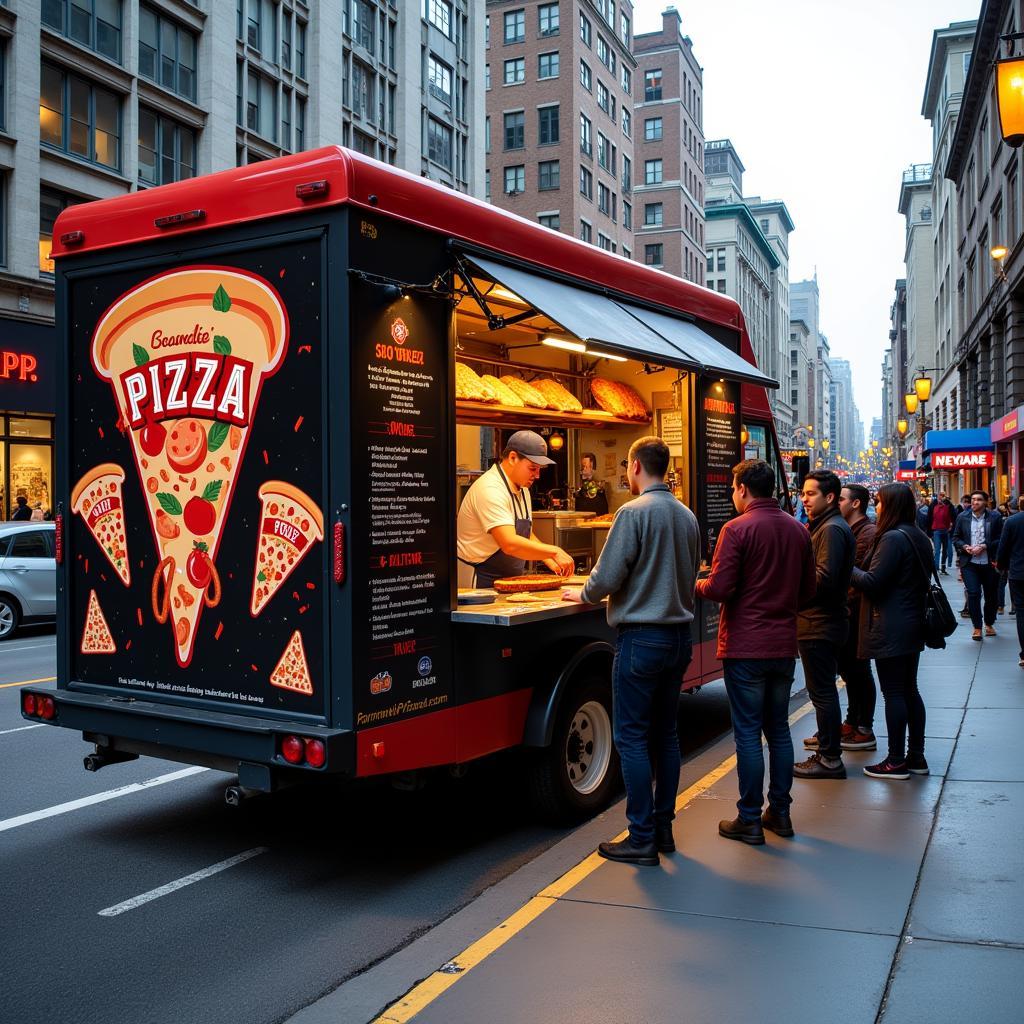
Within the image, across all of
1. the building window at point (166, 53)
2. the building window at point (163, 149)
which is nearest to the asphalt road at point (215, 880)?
the building window at point (163, 149)

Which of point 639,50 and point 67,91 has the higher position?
point 639,50

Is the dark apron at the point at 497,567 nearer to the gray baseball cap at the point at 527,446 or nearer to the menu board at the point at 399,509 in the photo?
the gray baseball cap at the point at 527,446

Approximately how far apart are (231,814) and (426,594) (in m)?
2.28

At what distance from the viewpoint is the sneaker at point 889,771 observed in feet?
23.0

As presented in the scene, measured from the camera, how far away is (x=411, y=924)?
194 inches

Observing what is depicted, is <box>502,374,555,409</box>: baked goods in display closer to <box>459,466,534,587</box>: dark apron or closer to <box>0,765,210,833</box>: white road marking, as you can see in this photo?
<box>459,466,534,587</box>: dark apron

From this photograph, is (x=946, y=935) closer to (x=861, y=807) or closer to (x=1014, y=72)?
(x=861, y=807)

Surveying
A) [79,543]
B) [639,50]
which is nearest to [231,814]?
[79,543]

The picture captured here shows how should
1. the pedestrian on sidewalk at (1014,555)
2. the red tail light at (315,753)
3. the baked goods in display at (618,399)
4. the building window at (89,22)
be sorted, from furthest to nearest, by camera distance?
the building window at (89,22) → the pedestrian on sidewalk at (1014,555) → the baked goods in display at (618,399) → the red tail light at (315,753)

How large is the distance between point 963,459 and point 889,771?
94.0 ft

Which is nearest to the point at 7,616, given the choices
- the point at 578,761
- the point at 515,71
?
the point at 578,761

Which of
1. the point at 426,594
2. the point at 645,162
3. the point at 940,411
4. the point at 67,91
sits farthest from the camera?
the point at 645,162

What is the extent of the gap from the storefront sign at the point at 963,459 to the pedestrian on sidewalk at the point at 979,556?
18924mm

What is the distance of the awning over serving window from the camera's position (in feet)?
19.3
